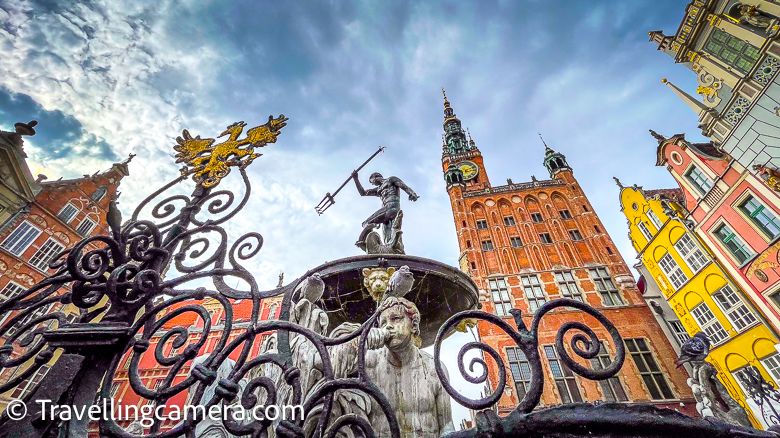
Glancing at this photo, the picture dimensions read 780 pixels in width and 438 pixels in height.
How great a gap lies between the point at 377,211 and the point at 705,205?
15.4 meters

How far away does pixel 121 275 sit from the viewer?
126 centimetres

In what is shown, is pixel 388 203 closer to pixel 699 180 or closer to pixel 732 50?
pixel 732 50

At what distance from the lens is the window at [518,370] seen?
1191 cm

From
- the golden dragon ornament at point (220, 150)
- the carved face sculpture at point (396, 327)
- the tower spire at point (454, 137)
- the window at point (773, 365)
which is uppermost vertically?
the tower spire at point (454, 137)

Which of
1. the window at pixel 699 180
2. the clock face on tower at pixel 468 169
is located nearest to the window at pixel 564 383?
the window at pixel 699 180

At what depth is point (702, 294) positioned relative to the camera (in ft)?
41.2

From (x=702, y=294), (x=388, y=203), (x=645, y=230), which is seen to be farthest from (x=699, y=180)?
(x=388, y=203)

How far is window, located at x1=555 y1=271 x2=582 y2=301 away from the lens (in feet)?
48.3

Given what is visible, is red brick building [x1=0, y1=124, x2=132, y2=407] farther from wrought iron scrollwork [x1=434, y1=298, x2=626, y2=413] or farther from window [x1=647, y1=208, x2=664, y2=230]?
window [x1=647, y1=208, x2=664, y2=230]

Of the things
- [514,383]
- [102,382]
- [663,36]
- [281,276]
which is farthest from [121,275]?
[281,276]

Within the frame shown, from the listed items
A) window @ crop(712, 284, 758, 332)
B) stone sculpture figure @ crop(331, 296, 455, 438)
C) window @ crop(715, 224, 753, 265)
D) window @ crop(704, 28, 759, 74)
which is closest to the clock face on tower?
window @ crop(715, 224, 753, 265)

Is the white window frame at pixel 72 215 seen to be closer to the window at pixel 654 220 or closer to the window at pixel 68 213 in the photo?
the window at pixel 68 213

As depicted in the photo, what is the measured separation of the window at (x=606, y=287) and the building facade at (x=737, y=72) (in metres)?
7.61

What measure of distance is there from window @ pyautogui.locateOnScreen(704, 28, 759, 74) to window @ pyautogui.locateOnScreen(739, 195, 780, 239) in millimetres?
4887
